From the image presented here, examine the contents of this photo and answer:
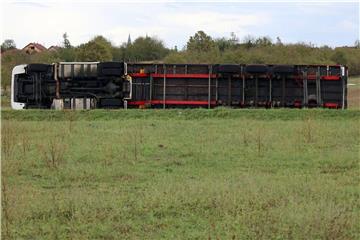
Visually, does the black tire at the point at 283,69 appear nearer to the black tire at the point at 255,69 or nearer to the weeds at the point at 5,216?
the black tire at the point at 255,69

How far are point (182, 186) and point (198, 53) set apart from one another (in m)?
41.1

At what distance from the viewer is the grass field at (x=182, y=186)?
18.9 feet

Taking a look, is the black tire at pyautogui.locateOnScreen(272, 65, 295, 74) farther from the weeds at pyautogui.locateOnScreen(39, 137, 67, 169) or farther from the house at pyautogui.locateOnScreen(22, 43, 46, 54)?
the house at pyautogui.locateOnScreen(22, 43, 46, 54)

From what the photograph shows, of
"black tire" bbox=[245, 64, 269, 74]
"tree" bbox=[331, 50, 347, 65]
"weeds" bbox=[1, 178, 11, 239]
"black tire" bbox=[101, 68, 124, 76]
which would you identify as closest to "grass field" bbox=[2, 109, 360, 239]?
"weeds" bbox=[1, 178, 11, 239]

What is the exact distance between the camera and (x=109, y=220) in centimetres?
600

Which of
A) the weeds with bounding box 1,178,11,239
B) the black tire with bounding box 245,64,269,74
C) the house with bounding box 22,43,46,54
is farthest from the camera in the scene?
the house with bounding box 22,43,46,54

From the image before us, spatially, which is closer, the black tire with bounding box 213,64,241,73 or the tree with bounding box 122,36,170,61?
the black tire with bounding box 213,64,241,73

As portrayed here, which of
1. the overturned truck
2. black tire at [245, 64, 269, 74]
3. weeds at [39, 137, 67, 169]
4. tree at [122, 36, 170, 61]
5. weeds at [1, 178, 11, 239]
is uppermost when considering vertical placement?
tree at [122, 36, 170, 61]

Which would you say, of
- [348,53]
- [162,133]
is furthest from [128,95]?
[348,53]

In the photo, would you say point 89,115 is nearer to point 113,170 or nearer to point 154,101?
point 154,101

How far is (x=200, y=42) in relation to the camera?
5819cm

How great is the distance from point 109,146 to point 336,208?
255 inches

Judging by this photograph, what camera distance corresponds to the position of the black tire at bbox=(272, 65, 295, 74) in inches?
1036

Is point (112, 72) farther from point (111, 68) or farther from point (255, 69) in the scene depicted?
point (255, 69)
